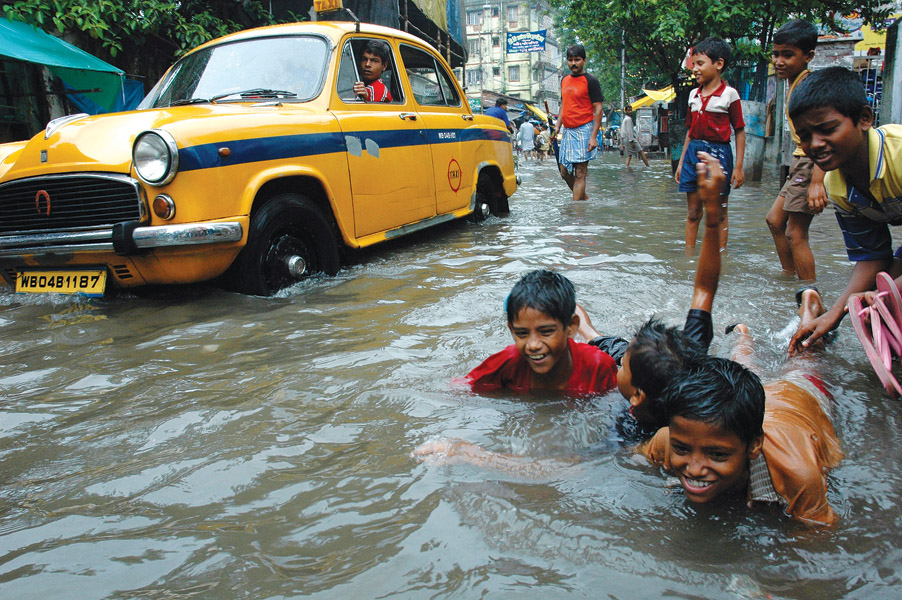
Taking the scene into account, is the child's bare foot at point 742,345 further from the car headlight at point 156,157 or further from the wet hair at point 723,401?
the car headlight at point 156,157

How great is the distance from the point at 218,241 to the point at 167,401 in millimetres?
1355

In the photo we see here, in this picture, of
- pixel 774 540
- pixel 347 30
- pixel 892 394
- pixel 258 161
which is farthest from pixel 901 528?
pixel 347 30

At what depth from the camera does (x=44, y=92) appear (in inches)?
367

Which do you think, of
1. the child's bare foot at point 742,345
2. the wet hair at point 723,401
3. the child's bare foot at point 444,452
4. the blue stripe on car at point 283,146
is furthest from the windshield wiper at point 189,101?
the wet hair at point 723,401

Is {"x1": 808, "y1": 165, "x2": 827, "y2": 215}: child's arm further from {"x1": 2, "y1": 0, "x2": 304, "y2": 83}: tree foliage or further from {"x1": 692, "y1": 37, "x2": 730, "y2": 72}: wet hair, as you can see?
{"x1": 2, "y1": 0, "x2": 304, "y2": 83}: tree foliage

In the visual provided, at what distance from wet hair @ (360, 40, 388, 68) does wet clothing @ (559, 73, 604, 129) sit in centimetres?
319

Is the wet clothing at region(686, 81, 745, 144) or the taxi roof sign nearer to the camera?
the wet clothing at region(686, 81, 745, 144)

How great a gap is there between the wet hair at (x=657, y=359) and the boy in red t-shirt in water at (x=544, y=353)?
362mm

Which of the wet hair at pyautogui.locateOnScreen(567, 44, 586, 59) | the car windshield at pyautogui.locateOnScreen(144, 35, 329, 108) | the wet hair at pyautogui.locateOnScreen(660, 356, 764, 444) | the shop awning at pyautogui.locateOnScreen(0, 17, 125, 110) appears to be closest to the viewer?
the wet hair at pyautogui.locateOnScreen(660, 356, 764, 444)

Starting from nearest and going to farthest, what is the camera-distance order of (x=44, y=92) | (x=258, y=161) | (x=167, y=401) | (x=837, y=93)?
(x=837, y=93)
(x=167, y=401)
(x=258, y=161)
(x=44, y=92)

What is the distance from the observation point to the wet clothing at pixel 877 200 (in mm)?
2543

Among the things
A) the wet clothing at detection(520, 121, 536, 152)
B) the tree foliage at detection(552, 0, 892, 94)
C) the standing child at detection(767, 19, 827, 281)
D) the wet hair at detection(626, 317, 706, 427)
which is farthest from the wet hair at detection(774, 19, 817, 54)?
the wet clothing at detection(520, 121, 536, 152)

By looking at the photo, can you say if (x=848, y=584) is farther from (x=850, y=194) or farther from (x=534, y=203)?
(x=534, y=203)

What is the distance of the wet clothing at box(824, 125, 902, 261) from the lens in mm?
2543
